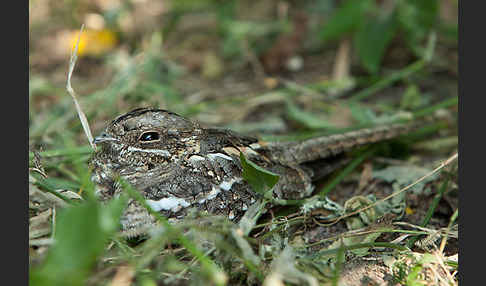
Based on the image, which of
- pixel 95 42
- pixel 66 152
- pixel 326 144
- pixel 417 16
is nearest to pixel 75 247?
pixel 66 152

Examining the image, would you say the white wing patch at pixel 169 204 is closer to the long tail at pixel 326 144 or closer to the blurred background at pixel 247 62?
the long tail at pixel 326 144

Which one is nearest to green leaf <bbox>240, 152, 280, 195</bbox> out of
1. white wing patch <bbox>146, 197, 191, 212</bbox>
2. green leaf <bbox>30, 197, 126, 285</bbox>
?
white wing patch <bbox>146, 197, 191, 212</bbox>

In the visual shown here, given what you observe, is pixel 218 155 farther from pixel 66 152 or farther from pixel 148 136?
pixel 66 152

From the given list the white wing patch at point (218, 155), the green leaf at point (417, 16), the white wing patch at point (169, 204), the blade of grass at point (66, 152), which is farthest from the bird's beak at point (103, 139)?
the green leaf at point (417, 16)

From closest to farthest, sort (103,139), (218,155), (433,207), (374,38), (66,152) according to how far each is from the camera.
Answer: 1. (103,139)
2. (218,155)
3. (433,207)
4. (66,152)
5. (374,38)

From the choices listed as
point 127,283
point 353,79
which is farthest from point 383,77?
point 127,283

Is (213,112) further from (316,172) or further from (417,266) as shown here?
(417,266)
